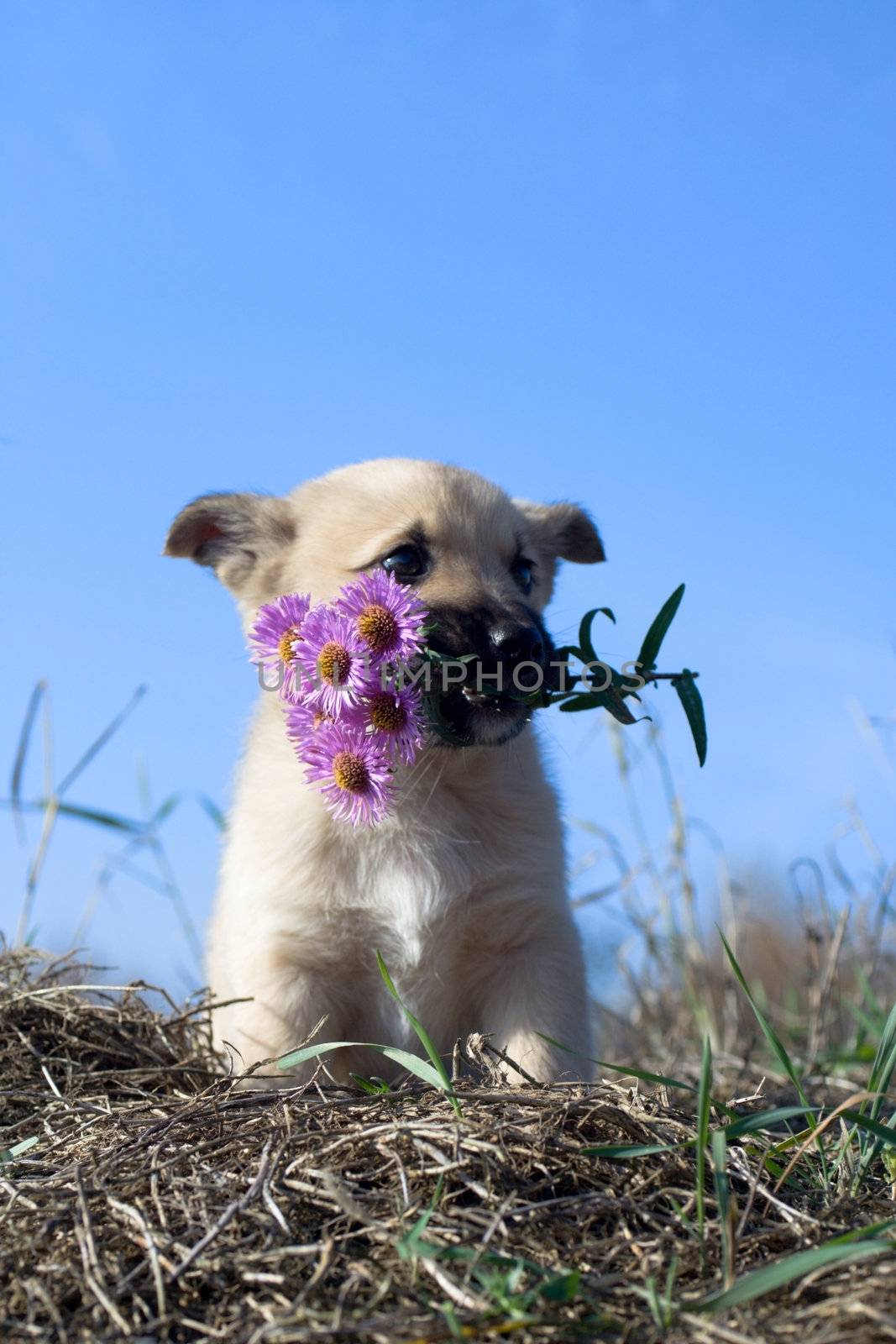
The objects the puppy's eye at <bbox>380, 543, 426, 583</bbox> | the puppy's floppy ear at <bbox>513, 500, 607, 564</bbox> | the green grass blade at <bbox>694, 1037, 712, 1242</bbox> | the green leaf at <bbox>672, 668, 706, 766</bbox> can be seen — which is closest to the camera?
the green grass blade at <bbox>694, 1037, 712, 1242</bbox>

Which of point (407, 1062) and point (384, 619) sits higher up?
point (384, 619)

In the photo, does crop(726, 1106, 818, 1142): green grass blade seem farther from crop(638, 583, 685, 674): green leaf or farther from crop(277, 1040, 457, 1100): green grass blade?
crop(638, 583, 685, 674): green leaf

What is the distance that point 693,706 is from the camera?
2781 millimetres

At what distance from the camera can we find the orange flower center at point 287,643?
2908 millimetres

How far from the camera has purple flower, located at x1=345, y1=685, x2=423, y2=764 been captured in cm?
281

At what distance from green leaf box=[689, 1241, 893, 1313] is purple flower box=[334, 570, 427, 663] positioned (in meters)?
1.49

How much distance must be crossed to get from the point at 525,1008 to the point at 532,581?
136 cm

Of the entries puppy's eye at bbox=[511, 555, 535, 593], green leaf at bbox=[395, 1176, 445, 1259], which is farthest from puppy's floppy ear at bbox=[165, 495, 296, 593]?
green leaf at bbox=[395, 1176, 445, 1259]

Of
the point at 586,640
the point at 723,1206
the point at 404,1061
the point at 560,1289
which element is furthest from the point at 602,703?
the point at 560,1289

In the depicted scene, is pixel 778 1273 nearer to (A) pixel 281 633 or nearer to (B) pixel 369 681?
(B) pixel 369 681

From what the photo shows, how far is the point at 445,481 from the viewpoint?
12.0ft

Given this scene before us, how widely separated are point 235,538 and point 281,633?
3.08ft

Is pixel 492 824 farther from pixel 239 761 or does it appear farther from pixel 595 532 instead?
pixel 595 532

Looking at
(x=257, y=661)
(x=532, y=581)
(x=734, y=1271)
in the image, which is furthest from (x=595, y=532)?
(x=734, y=1271)
